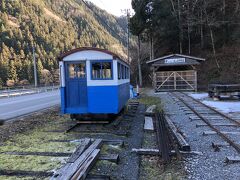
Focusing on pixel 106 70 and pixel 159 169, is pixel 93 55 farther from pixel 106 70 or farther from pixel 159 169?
pixel 159 169

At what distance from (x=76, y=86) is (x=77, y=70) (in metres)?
0.63

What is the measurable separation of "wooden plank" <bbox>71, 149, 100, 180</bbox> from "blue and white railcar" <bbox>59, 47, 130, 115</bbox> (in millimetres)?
4339

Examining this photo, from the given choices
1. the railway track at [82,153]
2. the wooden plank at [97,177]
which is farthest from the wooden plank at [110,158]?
the wooden plank at [97,177]

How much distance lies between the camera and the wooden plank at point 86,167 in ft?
16.6

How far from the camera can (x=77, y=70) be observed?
447 inches

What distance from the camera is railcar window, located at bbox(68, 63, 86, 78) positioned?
445 inches

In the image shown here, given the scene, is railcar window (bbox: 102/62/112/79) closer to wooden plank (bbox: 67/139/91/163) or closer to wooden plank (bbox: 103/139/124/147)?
wooden plank (bbox: 103/139/124/147)

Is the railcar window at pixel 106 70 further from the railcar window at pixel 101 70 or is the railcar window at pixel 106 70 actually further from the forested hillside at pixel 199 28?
the forested hillside at pixel 199 28

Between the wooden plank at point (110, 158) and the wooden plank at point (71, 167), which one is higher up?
the wooden plank at point (71, 167)

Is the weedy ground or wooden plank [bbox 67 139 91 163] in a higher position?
wooden plank [bbox 67 139 91 163]

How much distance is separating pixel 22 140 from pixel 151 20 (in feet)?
110

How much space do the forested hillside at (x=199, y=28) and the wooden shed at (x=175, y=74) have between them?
329 cm

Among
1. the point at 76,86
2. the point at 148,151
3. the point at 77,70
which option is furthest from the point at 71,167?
the point at 77,70

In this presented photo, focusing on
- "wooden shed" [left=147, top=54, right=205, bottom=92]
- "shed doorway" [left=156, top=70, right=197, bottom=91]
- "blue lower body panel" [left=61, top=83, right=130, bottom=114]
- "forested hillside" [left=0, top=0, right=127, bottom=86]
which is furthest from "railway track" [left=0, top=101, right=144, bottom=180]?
"forested hillside" [left=0, top=0, right=127, bottom=86]
